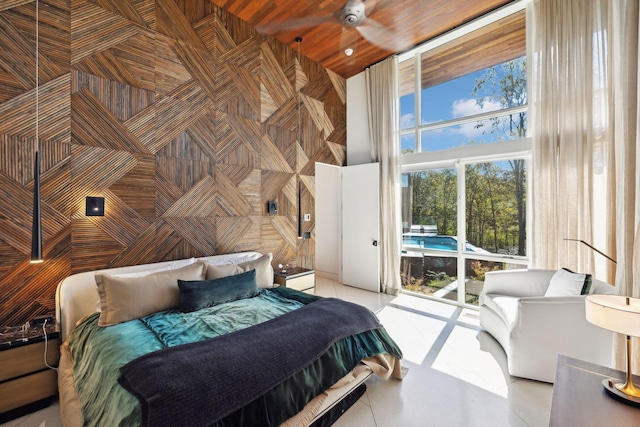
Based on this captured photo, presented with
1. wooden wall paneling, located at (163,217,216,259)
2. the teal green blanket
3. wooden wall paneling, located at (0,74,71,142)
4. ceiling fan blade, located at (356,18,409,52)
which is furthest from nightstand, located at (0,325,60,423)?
ceiling fan blade, located at (356,18,409,52)

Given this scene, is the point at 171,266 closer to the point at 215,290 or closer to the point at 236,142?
the point at 215,290

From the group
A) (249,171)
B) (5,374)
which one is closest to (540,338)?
(249,171)

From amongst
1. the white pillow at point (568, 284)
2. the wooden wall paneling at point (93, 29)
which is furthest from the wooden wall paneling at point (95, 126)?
the white pillow at point (568, 284)

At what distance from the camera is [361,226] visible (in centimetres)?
505

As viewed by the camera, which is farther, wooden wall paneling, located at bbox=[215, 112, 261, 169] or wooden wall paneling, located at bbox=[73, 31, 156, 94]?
wooden wall paneling, located at bbox=[215, 112, 261, 169]

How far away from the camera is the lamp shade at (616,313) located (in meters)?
1.27

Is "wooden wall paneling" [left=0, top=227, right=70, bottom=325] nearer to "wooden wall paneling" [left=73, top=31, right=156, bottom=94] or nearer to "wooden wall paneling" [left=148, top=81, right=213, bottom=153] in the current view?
"wooden wall paneling" [left=148, top=81, right=213, bottom=153]

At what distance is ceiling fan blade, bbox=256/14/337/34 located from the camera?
3.71m

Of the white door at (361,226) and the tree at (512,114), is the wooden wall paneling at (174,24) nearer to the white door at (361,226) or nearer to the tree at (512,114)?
the white door at (361,226)

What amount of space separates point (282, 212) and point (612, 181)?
151 inches

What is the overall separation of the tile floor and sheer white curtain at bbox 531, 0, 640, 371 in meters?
1.14

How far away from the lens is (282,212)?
4305 mm

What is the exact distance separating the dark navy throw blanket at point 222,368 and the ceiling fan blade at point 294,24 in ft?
12.4

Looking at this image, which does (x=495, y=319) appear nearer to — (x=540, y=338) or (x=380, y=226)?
(x=540, y=338)
